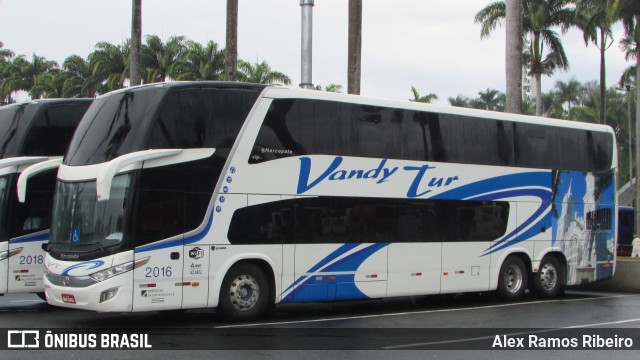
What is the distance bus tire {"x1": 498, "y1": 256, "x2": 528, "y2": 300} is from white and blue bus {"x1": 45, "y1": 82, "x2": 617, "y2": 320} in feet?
0.15

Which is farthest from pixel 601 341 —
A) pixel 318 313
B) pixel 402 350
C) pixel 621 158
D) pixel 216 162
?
pixel 621 158

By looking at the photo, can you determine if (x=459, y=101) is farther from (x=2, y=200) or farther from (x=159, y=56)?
(x=2, y=200)

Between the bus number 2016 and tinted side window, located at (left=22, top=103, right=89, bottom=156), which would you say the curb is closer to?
the bus number 2016

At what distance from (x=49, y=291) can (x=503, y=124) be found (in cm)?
1025

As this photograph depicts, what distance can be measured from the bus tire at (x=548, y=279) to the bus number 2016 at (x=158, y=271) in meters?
9.51

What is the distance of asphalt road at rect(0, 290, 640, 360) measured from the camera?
10883mm

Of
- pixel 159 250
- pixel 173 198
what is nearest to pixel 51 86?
pixel 173 198

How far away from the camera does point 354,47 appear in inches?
905

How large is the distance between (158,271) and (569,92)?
83390mm

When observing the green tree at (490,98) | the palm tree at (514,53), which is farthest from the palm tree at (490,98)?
the palm tree at (514,53)

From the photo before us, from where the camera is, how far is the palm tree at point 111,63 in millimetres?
53656

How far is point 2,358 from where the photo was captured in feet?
33.1

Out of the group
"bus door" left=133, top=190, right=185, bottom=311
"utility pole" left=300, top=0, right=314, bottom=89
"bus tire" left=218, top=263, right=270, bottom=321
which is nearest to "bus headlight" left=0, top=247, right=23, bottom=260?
"bus door" left=133, top=190, right=185, bottom=311

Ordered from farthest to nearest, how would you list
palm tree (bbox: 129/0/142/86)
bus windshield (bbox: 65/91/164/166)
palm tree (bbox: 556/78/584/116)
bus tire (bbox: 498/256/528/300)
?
palm tree (bbox: 556/78/584/116)
palm tree (bbox: 129/0/142/86)
bus tire (bbox: 498/256/528/300)
bus windshield (bbox: 65/91/164/166)
